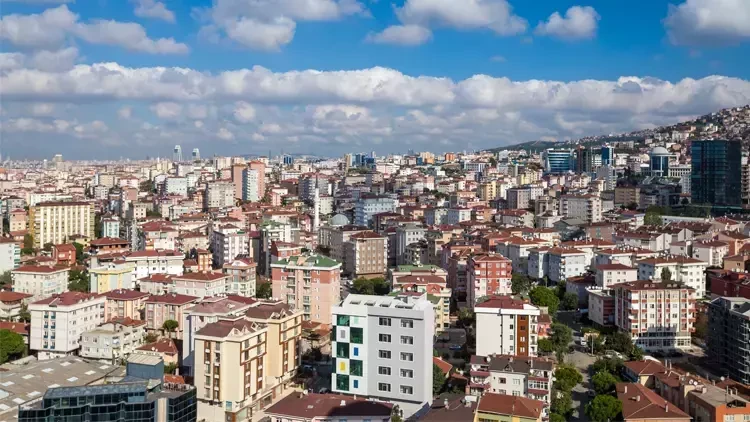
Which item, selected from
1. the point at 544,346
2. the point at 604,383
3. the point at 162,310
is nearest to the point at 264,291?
the point at 162,310

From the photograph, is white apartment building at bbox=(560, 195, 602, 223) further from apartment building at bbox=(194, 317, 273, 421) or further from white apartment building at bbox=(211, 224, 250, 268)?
apartment building at bbox=(194, 317, 273, 421)

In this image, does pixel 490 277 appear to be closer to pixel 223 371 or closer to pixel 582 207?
pixel 223 371

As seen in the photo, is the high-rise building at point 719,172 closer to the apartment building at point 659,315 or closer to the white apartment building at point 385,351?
the apartment building at point 659,315

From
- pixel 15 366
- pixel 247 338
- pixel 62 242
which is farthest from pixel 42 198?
pixel 247 338

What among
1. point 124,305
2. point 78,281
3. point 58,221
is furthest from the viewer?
point 58,221

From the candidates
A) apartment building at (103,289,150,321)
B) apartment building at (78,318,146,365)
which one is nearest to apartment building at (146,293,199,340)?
apartment building at (103,289,150,321)

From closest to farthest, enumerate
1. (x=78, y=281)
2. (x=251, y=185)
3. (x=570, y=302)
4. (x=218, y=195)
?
(x=570, y=302)
(x=78, y=281)
(x=218, y=195)
(x=251, y=185)

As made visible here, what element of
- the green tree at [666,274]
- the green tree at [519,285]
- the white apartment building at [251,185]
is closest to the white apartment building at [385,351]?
the green tree at [519,285]
